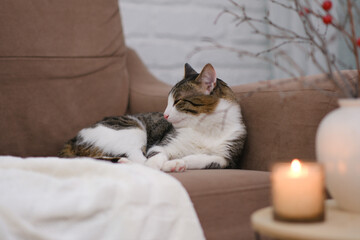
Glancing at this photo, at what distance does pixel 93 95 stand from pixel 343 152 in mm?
1059

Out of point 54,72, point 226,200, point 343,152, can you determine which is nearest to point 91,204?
point 226,200

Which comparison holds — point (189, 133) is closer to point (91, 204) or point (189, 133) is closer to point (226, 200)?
point (226, 200)

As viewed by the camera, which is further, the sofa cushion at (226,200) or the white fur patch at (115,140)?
the white fur patch at (115,140)

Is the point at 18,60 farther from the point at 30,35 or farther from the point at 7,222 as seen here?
the point at 7,222

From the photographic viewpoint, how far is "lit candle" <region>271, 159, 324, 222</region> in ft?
2.02

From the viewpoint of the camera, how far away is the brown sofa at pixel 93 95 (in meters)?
1.10

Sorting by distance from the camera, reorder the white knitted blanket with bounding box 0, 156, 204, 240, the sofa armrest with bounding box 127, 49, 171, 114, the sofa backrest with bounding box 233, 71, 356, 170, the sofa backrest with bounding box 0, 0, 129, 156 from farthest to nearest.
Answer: the sofa armrest with bounding box 127, 49, 171, 114
the sofa backrest with bounding box 0, 0, 129, 156
the sofa backrest with bounding box 233, 71, 356, 170
the white knitted blanket with bounding box 0, 156, 204, 240

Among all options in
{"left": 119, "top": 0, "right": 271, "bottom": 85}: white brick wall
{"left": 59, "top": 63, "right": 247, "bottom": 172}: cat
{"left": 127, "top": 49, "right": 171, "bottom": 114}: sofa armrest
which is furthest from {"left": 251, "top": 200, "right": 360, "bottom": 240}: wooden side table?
{"left": 119, "top": 0, "right": 271, "bottom": 85}: white brick wall

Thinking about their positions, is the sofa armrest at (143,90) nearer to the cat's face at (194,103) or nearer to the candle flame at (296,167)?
the cat's face at (194,103)

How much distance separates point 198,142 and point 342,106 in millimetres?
658

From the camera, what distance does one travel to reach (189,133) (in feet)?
4.48

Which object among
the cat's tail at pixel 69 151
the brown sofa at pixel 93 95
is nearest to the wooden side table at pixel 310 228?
the brown sofa at pixel 93 95

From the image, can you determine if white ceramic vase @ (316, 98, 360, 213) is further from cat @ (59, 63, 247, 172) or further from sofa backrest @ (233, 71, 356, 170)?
cat @ (59, 63, 247, 172)

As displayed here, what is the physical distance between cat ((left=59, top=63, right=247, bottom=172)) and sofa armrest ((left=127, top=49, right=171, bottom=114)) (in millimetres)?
192
